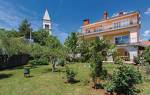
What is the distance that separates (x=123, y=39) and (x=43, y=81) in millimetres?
26529

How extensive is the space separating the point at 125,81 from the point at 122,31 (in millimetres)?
28731

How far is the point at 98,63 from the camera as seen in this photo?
16.5 metres

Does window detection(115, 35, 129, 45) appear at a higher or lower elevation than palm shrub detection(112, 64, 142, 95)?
higher

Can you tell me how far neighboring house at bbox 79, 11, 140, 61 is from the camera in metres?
36.9

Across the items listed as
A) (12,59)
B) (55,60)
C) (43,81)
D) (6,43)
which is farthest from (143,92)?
(12,59)

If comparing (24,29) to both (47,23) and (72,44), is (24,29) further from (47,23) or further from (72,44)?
(72,44)

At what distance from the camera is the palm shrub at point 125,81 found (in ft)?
41.8

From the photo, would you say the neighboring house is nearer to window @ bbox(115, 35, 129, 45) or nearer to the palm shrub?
window @ bbox(115, 35, 129, 45)

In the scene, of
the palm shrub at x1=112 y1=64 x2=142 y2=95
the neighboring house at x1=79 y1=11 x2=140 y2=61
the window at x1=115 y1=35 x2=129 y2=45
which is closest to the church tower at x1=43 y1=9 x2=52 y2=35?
the neighboring house at x1=79 y1=11 x2=140 y2=61

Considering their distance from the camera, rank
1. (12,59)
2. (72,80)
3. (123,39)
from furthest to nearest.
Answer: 1. (123,39)
2. (12,59)
3. (72,80)

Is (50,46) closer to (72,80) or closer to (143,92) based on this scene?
(72,80)

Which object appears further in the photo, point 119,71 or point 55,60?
point 55,60

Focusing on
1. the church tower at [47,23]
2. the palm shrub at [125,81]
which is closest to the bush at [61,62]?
the palm shrub at [125,81]

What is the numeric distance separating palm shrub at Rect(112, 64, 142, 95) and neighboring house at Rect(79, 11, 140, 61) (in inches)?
917
